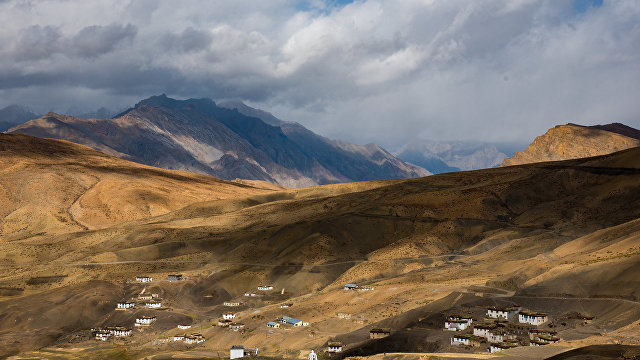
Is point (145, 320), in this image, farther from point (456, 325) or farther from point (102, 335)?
point (456, 325)

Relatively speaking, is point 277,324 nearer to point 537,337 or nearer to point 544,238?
point 537,337

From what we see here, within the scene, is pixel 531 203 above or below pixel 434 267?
above

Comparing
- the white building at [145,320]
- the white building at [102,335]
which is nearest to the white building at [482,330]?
the white building at [145,320]

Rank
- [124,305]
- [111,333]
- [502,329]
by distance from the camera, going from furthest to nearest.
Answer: [124,305]
[111,333]
[502,329]

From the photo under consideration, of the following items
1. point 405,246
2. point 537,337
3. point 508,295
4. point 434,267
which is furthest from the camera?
point 405,246

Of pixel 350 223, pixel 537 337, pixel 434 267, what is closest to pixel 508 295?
pixel 537 337

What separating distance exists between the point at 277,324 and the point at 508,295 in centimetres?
3797

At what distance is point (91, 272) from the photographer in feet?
552

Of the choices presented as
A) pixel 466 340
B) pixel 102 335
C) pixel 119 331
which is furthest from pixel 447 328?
pixel 102 335

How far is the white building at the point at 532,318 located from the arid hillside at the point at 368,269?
355 centimetres

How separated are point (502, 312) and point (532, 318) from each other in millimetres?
4647

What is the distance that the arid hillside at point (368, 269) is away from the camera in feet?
339

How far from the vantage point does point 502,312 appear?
323 feet

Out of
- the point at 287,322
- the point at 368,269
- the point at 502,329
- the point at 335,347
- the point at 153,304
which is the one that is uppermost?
the point at 368,269
